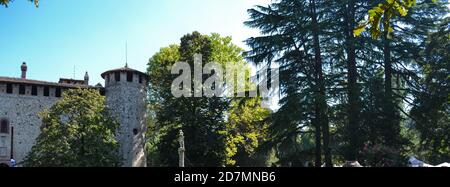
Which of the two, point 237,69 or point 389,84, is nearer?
point 389,84

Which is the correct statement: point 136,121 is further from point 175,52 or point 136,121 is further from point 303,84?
point 303,84

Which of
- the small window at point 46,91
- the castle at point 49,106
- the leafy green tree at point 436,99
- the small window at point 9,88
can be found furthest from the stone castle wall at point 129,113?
the leafy green tree at point 436,99

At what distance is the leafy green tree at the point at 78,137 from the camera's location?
2556cm

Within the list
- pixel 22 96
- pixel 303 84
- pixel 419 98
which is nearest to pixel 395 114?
pixel 419 98

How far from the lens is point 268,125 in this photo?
28281 mm

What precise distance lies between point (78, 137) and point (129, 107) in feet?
26.7

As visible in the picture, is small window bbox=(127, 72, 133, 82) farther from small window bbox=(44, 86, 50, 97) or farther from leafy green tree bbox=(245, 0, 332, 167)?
leafy green tree bbox=(245, 0, 332, 167)

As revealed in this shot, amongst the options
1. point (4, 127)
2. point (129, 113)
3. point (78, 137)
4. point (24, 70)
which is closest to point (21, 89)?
point (4, 127)

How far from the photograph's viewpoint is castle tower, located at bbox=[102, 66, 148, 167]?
3419cm

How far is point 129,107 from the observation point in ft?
115

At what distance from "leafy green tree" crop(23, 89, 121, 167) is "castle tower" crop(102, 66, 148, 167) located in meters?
5.42

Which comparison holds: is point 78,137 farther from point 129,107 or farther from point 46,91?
point 46,91
